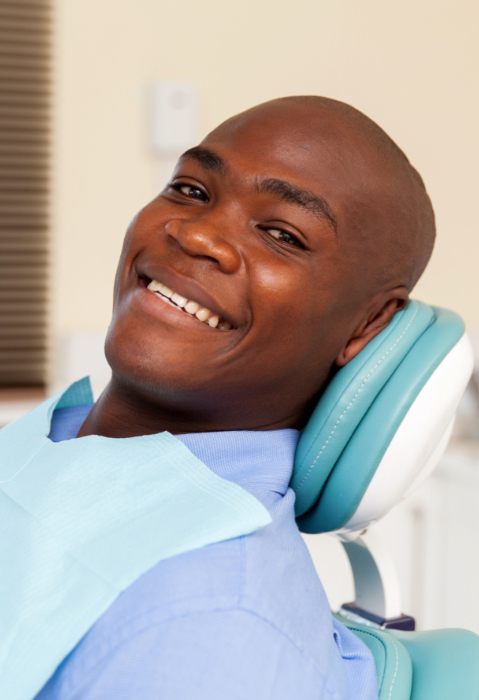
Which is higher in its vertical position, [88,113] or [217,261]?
[217,261]

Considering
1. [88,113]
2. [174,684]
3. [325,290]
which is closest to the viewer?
[174,684]

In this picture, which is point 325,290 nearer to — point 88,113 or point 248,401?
point 248,401

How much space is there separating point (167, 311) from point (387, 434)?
0.27 m

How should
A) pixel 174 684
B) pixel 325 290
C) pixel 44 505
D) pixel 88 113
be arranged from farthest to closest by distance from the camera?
pixel 88 113, pixel 325 290, pixel 44 505, pixel 174 684

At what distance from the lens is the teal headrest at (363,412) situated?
3.77ft

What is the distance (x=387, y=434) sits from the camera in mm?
1143

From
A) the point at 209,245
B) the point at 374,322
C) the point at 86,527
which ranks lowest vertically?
the point at 86,527

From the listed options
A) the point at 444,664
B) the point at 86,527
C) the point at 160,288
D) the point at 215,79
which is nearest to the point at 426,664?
the point at 444,664

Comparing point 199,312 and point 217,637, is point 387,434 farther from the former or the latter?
point 217,637

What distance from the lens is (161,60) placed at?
7.71 ft

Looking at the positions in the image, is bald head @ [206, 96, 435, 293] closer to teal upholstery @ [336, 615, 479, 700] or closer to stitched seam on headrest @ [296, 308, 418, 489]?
stitched seam on headrest @ [296, 308, 418, 489]

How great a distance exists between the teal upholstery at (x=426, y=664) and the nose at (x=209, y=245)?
43cm

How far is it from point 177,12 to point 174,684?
180 cm

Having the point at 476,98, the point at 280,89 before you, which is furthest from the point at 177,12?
the point at 476,98
